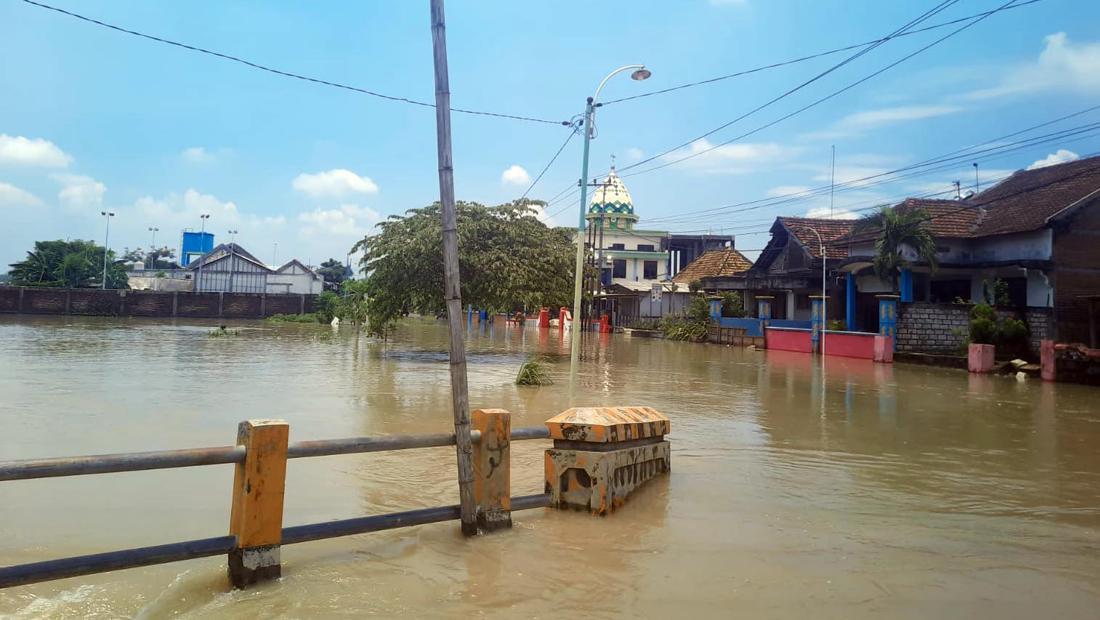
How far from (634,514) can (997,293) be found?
24659 mm

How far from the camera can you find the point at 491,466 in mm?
5508

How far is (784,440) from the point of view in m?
10.6

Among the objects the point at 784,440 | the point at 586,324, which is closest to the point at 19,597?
the point at 784,440

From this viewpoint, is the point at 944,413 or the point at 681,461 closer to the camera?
the point at 681,461

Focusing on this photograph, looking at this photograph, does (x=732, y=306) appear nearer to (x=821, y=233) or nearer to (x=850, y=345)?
(x=821, y=233)

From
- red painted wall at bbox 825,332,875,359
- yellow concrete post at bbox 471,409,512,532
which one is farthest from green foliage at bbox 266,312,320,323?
yellow concrete post at bbox 471,409,512,532

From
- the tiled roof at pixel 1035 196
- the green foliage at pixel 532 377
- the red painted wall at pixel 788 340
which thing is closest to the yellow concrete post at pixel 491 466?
the green foliage at pixel 532 377

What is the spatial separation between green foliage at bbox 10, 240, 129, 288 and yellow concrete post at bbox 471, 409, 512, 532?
64263 mm

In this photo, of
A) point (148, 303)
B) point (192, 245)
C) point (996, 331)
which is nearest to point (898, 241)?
point (996, 331)

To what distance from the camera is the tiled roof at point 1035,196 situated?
25.6 metres

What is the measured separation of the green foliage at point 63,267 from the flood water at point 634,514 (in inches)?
2037

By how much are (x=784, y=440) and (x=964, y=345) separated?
727 inches

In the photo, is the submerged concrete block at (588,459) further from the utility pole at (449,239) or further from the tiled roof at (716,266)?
the tiled roof at (716,266)

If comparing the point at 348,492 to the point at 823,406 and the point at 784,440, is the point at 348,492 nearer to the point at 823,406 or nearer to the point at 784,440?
the point at 784,440
